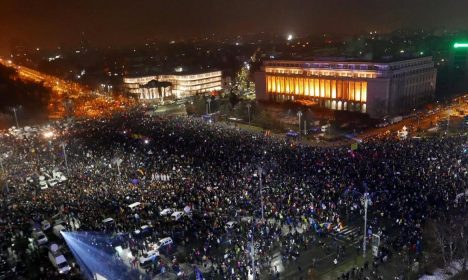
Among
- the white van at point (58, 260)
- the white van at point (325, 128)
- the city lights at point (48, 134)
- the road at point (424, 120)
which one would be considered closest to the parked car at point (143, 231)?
the white van at point (58, 260)

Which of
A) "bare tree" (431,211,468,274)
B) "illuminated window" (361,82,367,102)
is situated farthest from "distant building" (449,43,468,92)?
"bare tree" (431,211,468,274)

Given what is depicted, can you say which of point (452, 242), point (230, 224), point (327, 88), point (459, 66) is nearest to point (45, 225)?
point (230, 224)

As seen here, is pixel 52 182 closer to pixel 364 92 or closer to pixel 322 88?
pixel 364 92

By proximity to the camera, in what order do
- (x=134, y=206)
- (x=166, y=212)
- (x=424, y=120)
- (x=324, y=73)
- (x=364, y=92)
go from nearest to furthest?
1. (x=166, y=212)
2. (x=134, y=206)
3. (x=424, y=120)
4. (x=364, y=92)
5. (x=324, y=73)

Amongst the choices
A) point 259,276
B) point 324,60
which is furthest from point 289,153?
point 324,60

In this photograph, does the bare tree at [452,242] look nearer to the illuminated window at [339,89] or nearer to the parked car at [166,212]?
the parked car at [166,212]

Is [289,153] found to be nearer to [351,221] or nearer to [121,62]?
[351,221]
